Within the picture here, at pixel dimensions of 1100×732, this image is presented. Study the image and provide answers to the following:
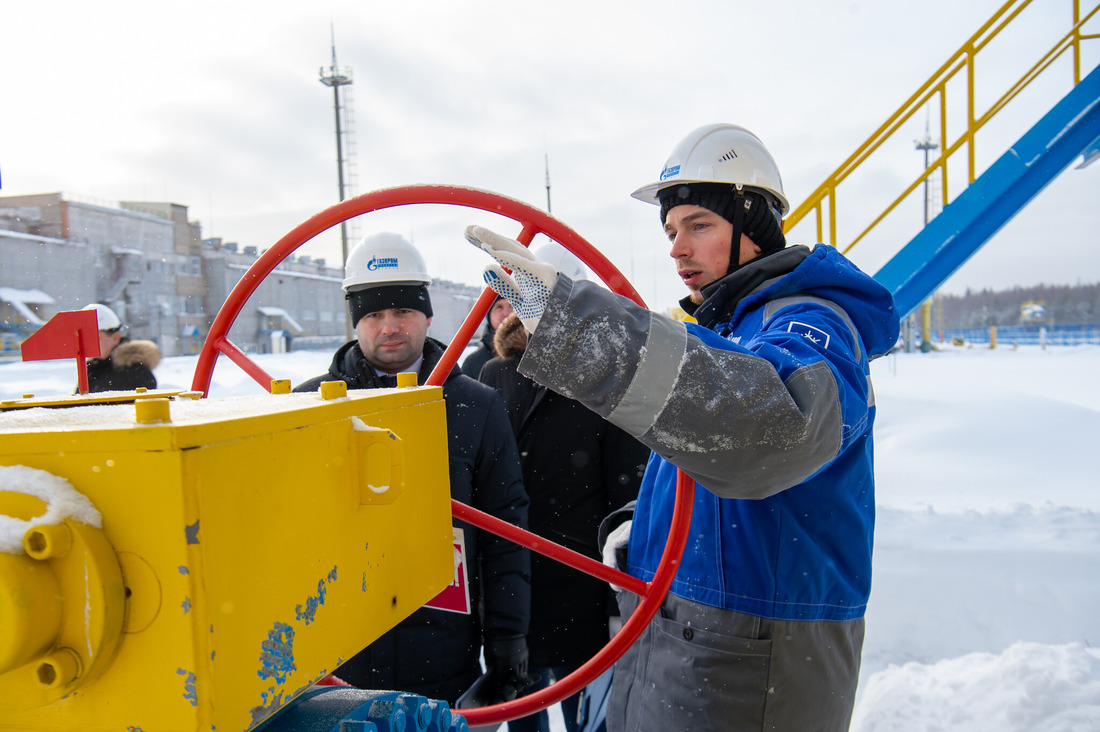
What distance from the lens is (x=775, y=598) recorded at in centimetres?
125

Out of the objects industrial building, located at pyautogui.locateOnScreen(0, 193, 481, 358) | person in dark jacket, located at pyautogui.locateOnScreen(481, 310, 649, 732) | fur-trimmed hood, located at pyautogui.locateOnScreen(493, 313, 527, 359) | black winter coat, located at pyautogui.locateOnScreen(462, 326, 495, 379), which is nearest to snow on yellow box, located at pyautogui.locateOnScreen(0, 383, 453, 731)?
person in dark jacket, located at pyautogui.locateOnScreen(481, 310, 649, 732)

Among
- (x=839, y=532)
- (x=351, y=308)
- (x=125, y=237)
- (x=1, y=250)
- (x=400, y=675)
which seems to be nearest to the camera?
(x=839, y=532)

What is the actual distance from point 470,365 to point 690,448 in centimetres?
264

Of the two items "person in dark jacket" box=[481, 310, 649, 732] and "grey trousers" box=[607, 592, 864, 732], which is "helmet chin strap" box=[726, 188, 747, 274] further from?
"person in dark jacket" box=[481, 310, 649, 732]

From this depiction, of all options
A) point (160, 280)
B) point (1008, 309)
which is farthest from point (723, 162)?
point (1008, 309)

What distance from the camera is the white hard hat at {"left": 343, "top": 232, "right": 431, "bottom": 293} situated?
6.91ft

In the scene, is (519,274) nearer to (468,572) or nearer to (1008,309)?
(468,572)

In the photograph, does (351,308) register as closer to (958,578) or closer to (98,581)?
(98,581)

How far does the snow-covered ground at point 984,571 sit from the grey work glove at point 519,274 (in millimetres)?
598

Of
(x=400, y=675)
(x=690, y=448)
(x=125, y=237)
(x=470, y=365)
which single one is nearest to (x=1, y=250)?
(x=125, y=237)

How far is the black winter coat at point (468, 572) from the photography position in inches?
70.2

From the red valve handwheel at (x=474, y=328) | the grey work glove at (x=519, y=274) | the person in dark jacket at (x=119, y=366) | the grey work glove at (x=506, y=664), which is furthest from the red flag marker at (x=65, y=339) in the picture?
the person in dark jacket at (x=119, y=366)

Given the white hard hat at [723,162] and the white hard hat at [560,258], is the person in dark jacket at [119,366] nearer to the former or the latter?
the white hard hat at [560,258]

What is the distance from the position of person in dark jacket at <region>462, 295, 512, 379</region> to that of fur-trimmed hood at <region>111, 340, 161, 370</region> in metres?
1.83
